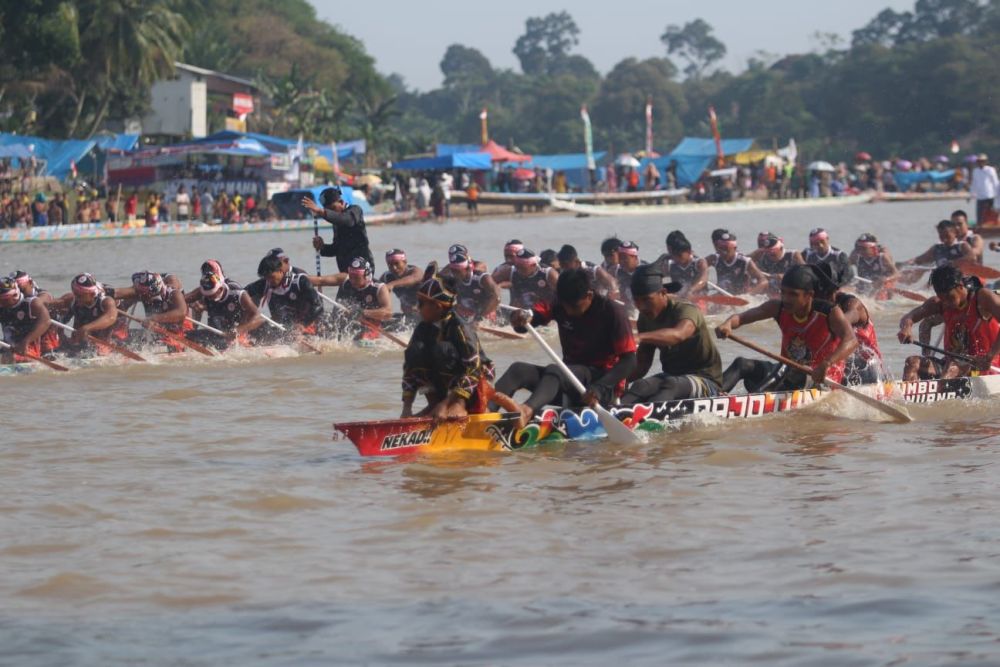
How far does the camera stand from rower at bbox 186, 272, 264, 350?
17.5m

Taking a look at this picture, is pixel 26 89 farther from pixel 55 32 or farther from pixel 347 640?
pixel 347 640


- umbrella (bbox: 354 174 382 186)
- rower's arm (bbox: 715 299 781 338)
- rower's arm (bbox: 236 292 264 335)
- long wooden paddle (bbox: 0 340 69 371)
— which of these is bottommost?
long wooden paddle (bbox: 0 340 69 371)

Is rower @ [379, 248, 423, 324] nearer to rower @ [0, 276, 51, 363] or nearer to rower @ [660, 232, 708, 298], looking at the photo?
rower @ [660, 232, 708, 298]

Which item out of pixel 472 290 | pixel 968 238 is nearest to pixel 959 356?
pixel 472 290

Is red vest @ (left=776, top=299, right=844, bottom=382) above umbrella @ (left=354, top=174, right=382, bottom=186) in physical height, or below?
below

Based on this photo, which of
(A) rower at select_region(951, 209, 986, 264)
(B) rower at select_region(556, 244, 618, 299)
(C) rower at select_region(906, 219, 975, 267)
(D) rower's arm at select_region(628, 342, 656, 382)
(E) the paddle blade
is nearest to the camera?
(D) rower's arm at select_region(628, 342, 656, 382)

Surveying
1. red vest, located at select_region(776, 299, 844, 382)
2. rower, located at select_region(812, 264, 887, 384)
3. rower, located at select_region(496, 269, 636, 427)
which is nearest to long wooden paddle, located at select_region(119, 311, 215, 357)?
rower, located at select_region(496, 269, 636, 427)

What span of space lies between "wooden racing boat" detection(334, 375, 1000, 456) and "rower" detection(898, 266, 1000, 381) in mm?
862

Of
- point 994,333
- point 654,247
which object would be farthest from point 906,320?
point 654,247

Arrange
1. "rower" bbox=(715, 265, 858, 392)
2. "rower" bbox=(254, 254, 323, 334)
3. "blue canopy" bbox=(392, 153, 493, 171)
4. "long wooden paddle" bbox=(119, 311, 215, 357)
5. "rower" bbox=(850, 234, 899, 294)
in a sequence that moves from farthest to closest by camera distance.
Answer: "blue canopy" bbox=(392, 153, 493, 171)
"rower" bbox=(850, 234, 899, 294)
"rower" bbox=(254, 254, 323, 334)
"long wooden paddle" bbox=(119, 311, 215, 357)
"rower" bbox=(715, 265, 858, 392)

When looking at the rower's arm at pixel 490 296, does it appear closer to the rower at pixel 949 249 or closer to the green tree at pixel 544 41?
the rower at pixel 949 249

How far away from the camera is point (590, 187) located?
66.4 meters

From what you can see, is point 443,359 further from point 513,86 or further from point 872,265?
point 513,86

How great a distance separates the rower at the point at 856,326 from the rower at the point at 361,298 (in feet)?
22.9
